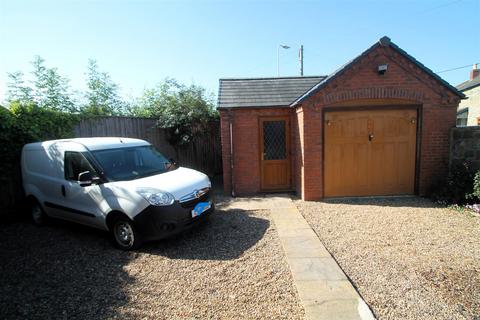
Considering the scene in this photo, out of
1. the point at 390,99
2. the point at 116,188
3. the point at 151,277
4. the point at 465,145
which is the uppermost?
the point at 390,99

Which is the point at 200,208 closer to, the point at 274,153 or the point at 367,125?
the point at 274,153

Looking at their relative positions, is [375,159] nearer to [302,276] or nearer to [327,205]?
[327,205]

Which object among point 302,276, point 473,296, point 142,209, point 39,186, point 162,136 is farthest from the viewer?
A: point 162,136

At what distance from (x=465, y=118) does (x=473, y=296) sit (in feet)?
68.0

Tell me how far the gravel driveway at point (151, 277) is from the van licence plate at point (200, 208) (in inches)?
20.1

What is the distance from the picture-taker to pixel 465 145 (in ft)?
21.6

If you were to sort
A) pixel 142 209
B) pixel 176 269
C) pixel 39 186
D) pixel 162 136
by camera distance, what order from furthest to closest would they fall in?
pixel 162 136
pixel 39 186
pixel 142 209
pixel 176 269

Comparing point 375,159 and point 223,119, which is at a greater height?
point 223,119

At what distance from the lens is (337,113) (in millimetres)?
6820

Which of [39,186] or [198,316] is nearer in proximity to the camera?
[198,316]

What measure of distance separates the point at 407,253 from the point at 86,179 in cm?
551

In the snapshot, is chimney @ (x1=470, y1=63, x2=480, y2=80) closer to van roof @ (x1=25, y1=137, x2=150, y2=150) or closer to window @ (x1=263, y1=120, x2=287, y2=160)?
window @ (x1=263, y1=120, x2=287, y2=160)

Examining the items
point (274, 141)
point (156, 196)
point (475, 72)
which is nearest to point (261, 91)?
point (274, 141)

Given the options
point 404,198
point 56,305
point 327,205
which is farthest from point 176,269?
point 404,198
